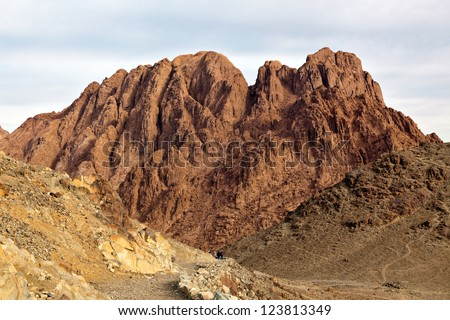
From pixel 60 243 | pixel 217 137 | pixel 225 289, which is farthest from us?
pixel 217 137

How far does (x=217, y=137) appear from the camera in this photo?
93.8 meters

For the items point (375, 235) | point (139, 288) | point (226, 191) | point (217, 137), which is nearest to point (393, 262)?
point (375, 235)

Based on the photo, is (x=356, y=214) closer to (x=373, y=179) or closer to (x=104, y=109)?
(x=373, y=179)

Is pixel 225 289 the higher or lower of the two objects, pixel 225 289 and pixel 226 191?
the lower

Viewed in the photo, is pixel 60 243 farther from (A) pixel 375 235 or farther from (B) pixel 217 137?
(B) pixel 217 137

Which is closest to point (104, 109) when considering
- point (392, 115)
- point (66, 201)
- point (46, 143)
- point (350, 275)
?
point (46, 143)

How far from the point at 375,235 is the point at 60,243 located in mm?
34471

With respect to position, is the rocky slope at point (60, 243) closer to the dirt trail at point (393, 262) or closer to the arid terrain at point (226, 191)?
the arid terrain at point (226, 191)

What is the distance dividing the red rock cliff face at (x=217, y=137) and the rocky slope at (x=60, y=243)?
46.3 metres

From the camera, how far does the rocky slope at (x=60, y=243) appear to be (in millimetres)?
15781

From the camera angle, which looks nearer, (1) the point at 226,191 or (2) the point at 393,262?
(2) the point at 393,262

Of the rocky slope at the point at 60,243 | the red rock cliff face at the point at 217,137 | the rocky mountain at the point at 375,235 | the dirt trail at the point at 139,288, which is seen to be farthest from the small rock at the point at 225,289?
the red rock cliff face at the point at 217,137

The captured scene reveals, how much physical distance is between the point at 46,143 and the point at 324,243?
71537mm

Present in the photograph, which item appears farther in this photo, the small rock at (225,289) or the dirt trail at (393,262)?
the dirt trail at (393,262)
